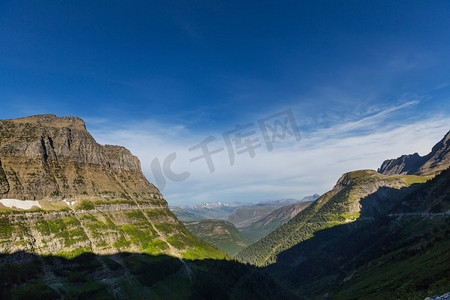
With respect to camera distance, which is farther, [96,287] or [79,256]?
[79,256]

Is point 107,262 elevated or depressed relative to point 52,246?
depressed

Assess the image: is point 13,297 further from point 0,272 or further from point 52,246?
point 52,246

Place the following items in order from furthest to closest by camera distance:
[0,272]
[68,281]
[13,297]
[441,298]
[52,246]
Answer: [52,246] → [68,281] → [0,272] → [13,297] → [441,298]

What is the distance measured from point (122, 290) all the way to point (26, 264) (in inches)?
2405

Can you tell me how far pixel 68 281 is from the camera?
15988 cm

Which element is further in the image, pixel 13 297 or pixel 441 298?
pixel 13 297

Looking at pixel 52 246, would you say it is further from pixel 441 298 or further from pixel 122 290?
pixel 441 298

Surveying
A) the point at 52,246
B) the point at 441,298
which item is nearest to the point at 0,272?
the point at 52,246

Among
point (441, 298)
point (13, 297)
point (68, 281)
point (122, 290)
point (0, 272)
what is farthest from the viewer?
point (122, 290)

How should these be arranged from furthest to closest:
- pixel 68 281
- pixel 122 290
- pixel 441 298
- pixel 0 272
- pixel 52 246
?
pixel 52 246, pixel 122 290, pixel 68 281, pixel 0 272, pixel 441 298

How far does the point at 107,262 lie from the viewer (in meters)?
197

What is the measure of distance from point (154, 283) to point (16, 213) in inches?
4572

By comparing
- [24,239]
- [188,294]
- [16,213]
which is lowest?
[188,294]

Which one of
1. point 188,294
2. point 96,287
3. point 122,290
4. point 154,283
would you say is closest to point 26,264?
point 96,287
